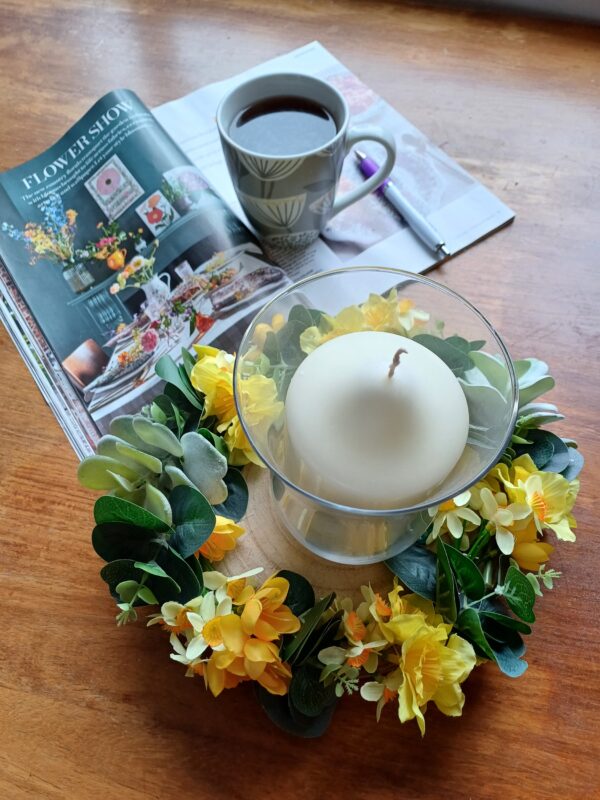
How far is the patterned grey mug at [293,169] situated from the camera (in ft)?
1.66

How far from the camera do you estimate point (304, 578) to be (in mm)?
393

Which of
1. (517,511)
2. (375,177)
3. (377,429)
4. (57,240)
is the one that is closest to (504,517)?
(517,511)

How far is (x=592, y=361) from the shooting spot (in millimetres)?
514

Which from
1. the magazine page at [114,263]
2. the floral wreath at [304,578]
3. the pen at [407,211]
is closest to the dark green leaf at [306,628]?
the floral wreath at [304,578]

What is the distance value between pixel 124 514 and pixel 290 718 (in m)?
0.14

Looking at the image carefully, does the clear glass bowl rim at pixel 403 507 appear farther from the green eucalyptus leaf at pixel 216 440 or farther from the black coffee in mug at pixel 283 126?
the black coffee in mug at pixel 283 126

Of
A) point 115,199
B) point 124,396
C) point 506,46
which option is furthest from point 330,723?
point 506,46

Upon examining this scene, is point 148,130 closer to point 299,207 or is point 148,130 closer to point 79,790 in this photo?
point 299,207

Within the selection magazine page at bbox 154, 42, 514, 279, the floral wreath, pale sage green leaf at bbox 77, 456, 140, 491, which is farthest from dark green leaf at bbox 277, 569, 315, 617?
magazine page at bbox 154, 42, 514, 279

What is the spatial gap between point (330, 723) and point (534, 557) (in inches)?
5.8

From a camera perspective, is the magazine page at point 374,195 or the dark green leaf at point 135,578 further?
the magazine page at point 374,195

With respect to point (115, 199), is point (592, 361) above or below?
below

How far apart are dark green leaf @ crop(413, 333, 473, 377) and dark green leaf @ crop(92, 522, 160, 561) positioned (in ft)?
0.63

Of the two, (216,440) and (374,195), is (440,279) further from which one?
(216,440)
